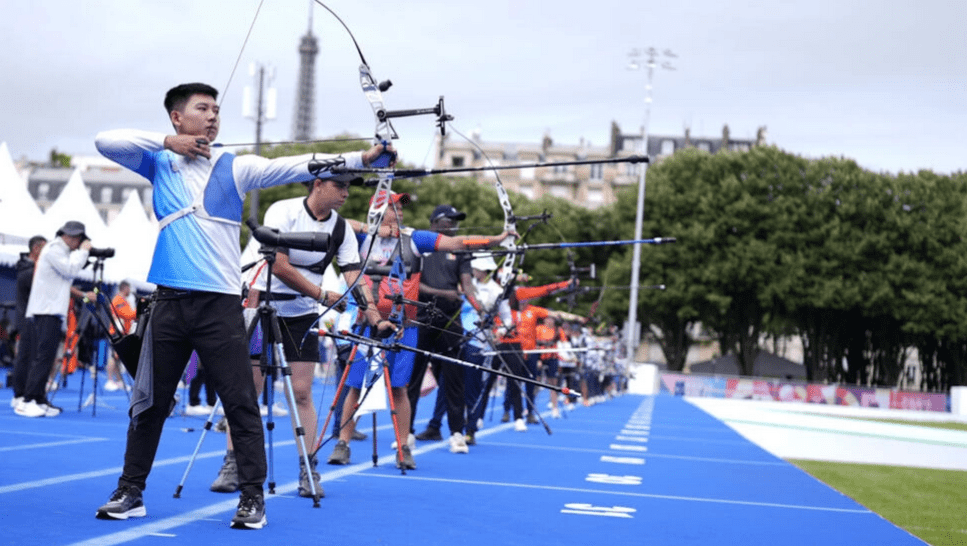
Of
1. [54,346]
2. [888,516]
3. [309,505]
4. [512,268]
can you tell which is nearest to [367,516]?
[309,505]

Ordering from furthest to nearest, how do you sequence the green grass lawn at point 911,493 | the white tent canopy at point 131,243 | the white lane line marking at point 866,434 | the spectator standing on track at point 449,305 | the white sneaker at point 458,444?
the white tent canopy at point 131,243 < the white lane line marking at point 866,434 < the spectator standing on track at point 449,305 < the white sneaker at point 458,444 < the green grass lawn at point 911,493

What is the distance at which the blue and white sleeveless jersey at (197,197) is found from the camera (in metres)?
5.67

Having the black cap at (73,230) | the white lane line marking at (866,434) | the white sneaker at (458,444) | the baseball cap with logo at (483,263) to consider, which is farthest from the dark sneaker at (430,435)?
the white lane line marking at (866,434)

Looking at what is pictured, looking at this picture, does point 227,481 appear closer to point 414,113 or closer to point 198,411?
point 414,113

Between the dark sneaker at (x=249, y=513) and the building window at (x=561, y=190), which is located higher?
the building window at (x=561, y=190)

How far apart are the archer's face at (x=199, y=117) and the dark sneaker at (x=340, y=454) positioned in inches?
140

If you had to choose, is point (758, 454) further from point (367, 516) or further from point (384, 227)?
point (367, 516)

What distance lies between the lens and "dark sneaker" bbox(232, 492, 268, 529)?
18.1ft

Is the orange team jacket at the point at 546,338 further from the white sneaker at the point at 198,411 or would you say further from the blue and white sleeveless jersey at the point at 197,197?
the blue and white sleeveless jersey at the point at 197,197

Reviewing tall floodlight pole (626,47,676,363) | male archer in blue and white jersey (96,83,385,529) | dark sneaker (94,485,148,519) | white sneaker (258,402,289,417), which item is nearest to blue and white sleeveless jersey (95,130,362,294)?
male archer in blue and white jersey (96,83,385,529)

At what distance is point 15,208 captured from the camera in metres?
22.7

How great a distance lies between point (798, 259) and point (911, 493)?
4219 centimetres

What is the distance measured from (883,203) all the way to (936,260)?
313cm

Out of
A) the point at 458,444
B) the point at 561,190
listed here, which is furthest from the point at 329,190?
the point at 561,190
